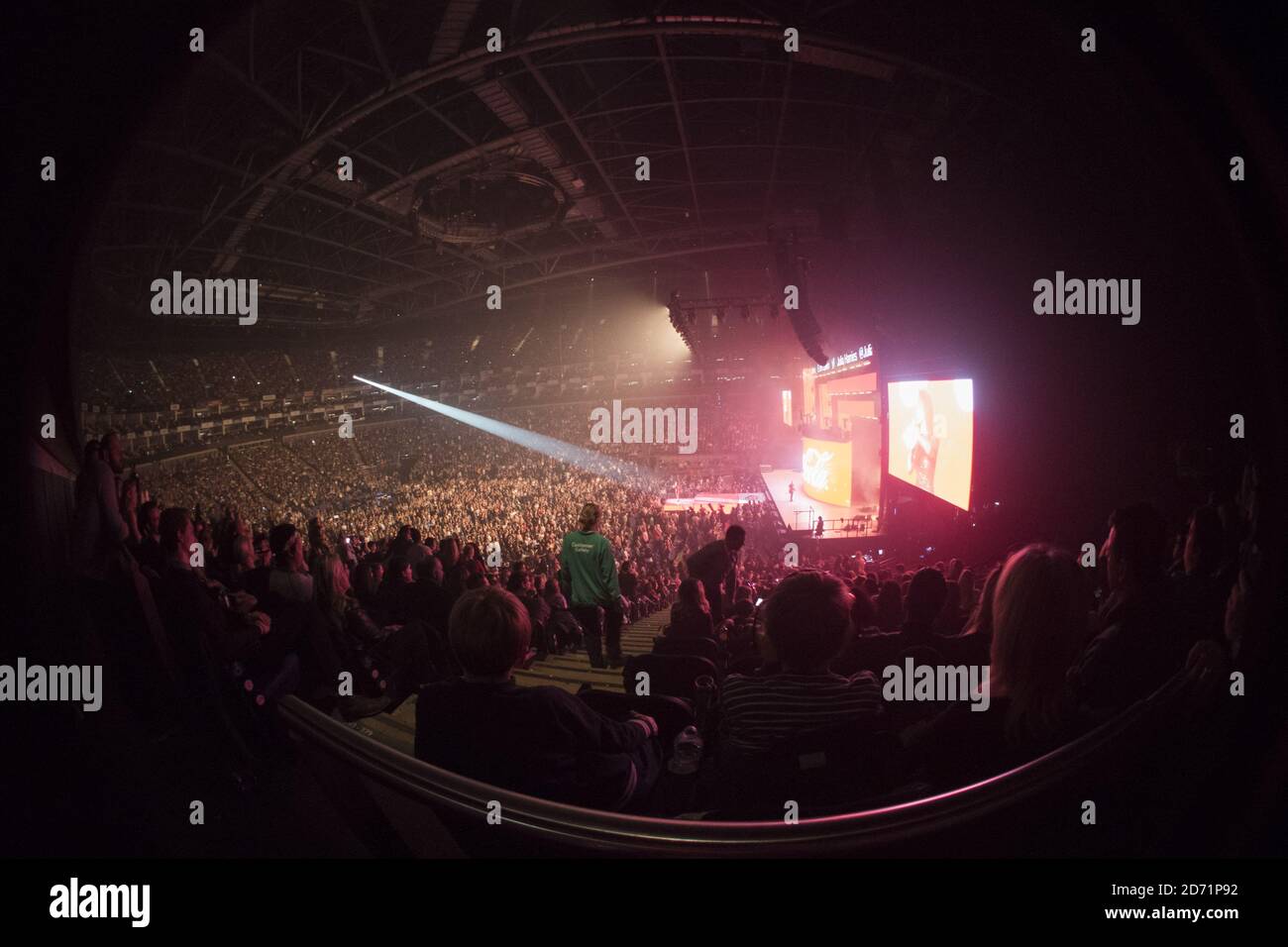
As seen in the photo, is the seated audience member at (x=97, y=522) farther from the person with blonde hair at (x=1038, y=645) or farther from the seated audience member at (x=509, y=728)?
the person with blonde hair at (x=1038, y=645)

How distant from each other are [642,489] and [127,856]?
13.0 metres

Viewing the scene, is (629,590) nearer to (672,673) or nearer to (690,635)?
(690,635)

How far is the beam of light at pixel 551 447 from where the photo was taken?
944cm

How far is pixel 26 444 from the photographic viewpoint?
2025mm

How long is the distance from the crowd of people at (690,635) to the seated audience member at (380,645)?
0.4 inches

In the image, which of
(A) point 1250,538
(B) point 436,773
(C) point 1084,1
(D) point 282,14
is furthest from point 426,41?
(A) point 1250,538

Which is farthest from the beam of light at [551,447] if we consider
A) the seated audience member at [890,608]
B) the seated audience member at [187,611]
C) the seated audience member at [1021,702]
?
the seated audience member at [1021,702]

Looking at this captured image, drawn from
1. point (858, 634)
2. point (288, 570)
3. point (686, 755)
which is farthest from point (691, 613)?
point (288, 570)

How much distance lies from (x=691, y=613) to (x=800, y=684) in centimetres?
144

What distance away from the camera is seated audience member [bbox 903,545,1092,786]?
1.57 metres

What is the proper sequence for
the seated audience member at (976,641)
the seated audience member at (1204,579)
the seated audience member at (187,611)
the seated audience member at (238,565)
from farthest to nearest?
the seated audience member at (238,565) < the seated audience member at (187,611) < the seated audience member at (976,641) < the seated audience member at (1204,579)

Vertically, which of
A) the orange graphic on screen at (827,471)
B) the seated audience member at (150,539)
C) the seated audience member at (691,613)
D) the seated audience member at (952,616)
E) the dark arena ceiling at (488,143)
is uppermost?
the dark arena ceiling at (488,143)

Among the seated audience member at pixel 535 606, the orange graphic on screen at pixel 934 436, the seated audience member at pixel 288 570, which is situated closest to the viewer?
the seated audience member at pixel 288 570
